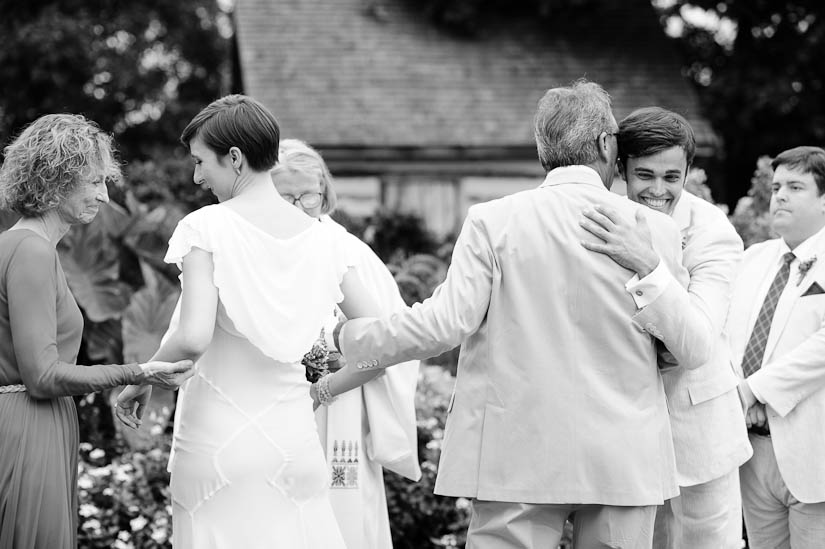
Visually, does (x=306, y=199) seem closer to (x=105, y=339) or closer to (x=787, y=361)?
(x=787, y=361)

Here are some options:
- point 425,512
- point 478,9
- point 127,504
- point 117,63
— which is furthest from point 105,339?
point 117,63

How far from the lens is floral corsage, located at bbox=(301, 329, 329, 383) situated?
412 centimetres

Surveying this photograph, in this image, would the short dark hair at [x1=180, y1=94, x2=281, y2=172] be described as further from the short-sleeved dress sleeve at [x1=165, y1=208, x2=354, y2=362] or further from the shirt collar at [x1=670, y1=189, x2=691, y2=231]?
the shirt collar at [x1=670, y1=189, x2=691, y2=231]

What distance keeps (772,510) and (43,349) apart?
118 inches

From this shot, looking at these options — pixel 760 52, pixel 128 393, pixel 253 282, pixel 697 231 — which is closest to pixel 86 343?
pixel 128 393

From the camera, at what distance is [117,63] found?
823 inches

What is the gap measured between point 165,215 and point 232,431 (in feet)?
14.7

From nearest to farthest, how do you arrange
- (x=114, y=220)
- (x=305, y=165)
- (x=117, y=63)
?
(x=305, y=165) → (x=114, y=220) → (x=117, y=63)

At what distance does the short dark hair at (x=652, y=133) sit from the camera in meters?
3.69

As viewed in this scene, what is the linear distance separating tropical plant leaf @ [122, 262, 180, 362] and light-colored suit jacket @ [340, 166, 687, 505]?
133 inches

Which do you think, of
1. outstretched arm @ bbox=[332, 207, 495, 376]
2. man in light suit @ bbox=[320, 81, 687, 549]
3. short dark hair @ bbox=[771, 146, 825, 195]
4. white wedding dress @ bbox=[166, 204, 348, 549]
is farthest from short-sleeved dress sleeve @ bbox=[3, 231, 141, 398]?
short dark hair @ bbox=[771, 146, 825, 195]

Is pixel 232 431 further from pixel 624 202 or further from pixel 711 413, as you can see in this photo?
pixel 711 413

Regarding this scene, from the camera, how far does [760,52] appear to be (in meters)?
17.1

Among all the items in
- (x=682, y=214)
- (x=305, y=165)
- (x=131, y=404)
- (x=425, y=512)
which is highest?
(x=305, y=165)
